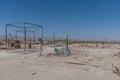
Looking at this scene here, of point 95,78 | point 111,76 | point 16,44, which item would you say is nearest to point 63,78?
point 95,78

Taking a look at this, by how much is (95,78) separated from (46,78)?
1727 mm

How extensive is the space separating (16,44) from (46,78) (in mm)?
17742

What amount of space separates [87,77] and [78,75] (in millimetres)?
385

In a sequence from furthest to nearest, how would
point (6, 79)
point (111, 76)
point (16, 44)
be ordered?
point (16, 44) → point (111, 76) → point (6, 79)

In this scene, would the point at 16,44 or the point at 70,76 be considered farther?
the point at 16,44

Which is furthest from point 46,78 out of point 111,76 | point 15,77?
point 111,76

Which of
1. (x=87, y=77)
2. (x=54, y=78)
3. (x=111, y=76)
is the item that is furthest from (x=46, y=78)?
(x=111, y=76)

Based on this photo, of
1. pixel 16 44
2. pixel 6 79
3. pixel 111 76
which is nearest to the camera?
pixel 6 79

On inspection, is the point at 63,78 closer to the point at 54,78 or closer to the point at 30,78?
the point at 54,78

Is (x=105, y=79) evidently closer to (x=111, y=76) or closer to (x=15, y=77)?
(x=111, y=76)

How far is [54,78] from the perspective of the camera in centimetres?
496

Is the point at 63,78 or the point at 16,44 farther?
the point at 16,44

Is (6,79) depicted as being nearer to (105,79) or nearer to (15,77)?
(15,77)

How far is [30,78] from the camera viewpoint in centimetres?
493
